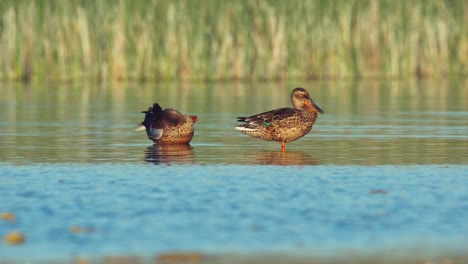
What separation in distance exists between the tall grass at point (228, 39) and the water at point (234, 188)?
10507 mm

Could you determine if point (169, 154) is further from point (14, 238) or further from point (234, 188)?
point (14, 238)

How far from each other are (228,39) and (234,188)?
21.6 metres

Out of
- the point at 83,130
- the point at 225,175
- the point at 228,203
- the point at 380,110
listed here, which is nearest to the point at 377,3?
the point at 380,110

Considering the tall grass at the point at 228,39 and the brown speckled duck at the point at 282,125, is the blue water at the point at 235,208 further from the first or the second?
the tall grass at the point at 228,39

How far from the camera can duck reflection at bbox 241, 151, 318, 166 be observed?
1349cm

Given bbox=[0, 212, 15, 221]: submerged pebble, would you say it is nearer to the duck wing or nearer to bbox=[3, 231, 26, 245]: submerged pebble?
bbox=[3, 231, 26, 245]: submerged pebble

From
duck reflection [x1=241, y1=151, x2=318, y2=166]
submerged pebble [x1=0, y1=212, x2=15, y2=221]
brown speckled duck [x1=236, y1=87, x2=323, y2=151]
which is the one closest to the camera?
submerged pebble [x1=0, y1=212, x2=15, y2=221]

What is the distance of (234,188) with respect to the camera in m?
11.0

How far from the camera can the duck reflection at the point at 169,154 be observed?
45.0ft

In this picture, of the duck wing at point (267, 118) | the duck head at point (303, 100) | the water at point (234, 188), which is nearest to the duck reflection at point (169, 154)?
the water at point (234, 188)

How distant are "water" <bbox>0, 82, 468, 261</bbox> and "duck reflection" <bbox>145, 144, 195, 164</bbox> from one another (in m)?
0.03

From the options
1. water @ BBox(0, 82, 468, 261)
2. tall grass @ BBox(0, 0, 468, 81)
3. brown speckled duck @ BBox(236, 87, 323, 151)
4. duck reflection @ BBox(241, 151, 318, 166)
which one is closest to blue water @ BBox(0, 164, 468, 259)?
water @ BBox(0, 82, 468, 261)

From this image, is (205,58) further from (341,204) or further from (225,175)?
(341,204)

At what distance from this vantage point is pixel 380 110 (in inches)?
923
